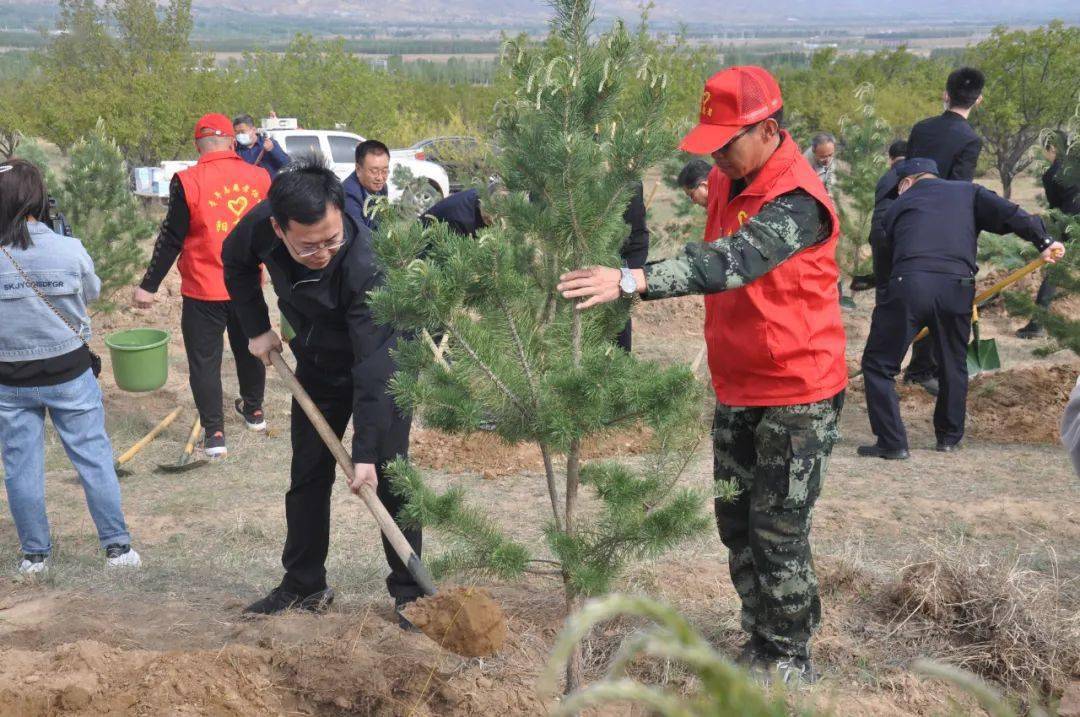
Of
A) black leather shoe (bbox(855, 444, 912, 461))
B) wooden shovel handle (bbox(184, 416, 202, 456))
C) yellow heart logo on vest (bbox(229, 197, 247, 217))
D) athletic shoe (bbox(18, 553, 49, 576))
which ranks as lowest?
wooden shovel handle (bbox(184, 416, 202, 456))

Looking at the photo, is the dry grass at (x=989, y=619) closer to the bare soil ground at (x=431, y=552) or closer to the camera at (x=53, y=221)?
the bare soil ground at (x=431, y=552)

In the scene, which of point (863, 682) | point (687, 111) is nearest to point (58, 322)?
point (863, 682)

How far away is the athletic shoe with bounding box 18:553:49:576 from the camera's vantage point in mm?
4473

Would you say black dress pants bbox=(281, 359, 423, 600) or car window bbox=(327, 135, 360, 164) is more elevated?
black dress pants bbox=(281, 359, 423, 600)

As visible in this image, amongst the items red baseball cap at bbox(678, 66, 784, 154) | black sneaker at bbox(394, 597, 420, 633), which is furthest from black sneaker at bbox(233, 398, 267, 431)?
red baseball cap at bbox(678, 66, 784, 154)

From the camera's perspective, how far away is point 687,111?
17.4 metres

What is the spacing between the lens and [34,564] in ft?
14.8

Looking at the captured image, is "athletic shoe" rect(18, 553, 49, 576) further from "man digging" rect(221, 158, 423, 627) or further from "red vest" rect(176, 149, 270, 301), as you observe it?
"red vest" rect(176, 149, 270, 301)

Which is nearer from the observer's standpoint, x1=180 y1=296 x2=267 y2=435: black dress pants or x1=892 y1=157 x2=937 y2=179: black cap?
x1=892 y1=157 x2=937 y2=179: black cap

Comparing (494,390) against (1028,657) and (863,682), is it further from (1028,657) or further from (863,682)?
(1028,657)

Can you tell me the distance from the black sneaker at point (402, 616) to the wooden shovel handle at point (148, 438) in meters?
3.01

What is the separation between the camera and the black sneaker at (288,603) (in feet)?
13.0

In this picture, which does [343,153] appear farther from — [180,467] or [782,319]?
[782,319]

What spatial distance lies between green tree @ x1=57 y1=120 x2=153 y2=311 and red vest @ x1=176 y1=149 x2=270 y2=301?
2.71 meters
